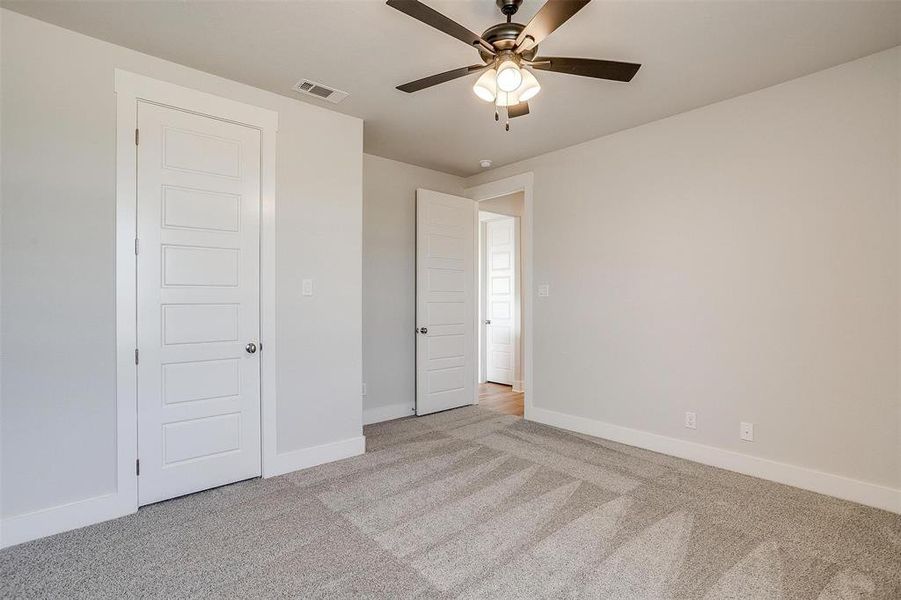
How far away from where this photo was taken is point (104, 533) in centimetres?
225

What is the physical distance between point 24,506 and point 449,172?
Answer: 14.2 feet

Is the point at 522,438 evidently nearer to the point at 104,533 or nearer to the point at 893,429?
the point at 893,429

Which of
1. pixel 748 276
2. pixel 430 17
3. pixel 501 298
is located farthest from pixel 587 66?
pixel 501 298

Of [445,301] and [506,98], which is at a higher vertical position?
[506,98]

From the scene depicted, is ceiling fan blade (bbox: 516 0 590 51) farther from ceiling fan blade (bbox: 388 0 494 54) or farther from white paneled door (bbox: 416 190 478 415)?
white paneled door (bbox: 416 190 478 415)

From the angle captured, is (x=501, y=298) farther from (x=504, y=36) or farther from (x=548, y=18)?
(x=548, y=18)

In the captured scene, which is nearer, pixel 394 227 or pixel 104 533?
pixel 104 533

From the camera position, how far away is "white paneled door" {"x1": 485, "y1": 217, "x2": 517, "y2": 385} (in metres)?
6.08

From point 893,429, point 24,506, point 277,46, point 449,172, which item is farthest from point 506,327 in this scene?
point 24,506

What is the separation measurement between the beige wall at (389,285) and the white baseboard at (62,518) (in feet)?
6.93

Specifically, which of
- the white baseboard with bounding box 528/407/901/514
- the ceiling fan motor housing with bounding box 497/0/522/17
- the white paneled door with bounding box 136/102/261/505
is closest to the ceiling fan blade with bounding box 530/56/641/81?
the ceiling fan motor housing with bounding box 497/0/522/17

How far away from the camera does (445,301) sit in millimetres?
4734

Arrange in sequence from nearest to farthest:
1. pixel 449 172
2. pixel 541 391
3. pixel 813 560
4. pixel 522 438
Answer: pixel 813 560
pixel 522 438
pixel 541 391
pixel 449 172

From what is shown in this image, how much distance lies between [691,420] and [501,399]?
2405mm
